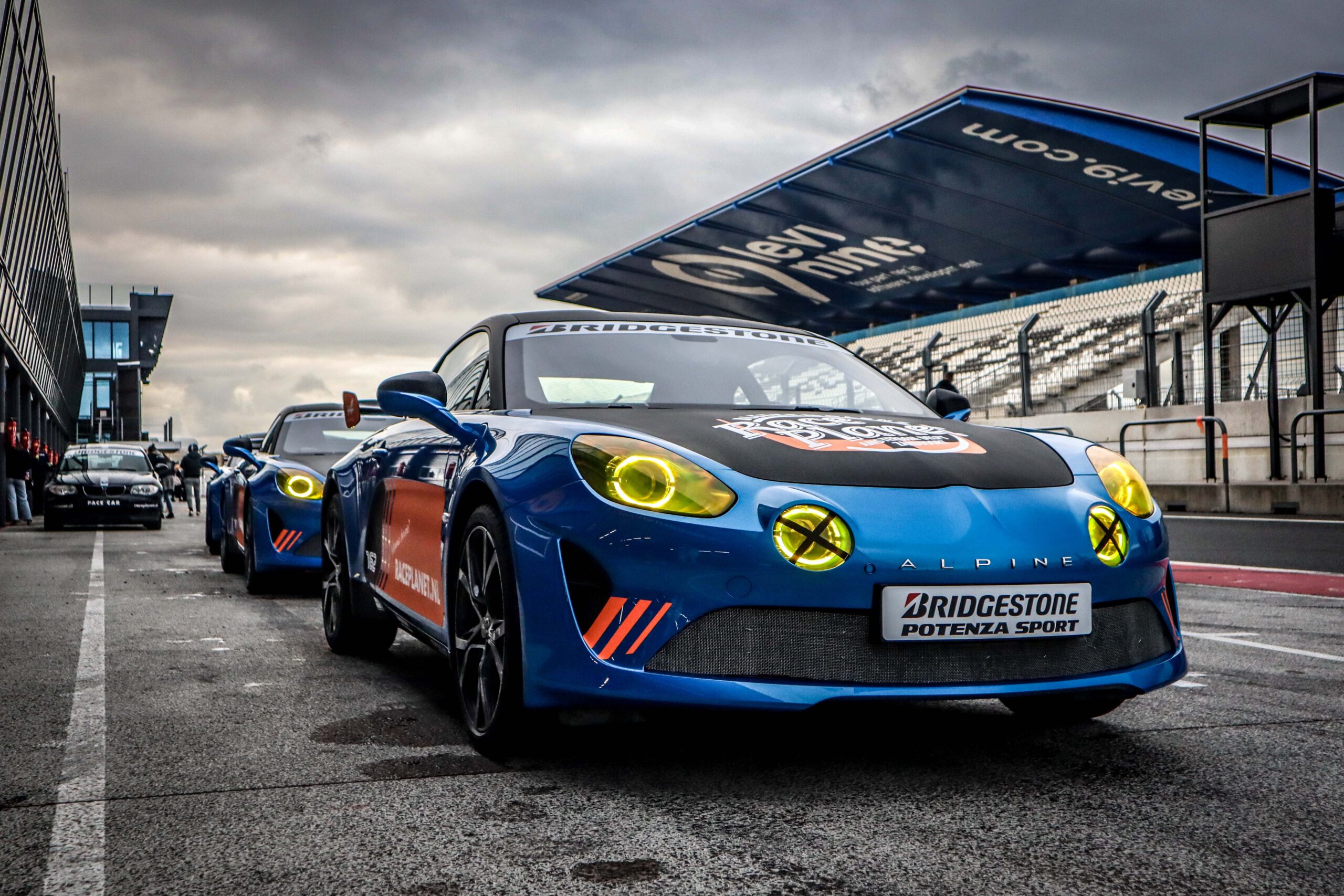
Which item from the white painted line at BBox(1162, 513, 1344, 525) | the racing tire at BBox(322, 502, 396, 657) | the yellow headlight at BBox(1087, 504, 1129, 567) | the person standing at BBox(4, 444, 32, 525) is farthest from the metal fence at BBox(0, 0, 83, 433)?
the yellow headlight at BBox(1087, 504, 1129, 567)

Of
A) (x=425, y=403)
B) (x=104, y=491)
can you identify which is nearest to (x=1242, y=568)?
(x=425, y=403)

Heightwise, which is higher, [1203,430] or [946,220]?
[946,220]

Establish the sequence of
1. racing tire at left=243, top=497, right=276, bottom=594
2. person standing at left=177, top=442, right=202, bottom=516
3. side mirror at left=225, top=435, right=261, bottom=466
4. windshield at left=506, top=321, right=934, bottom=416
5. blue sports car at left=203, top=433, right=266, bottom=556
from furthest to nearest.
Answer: person standing at left=177, top=442, right=202, bottom=516 → blue sports car at left=203, top=433, right=266, bottom=556 → side mirror at left=225, top=435, right=261, bottom=466 → racing tire at left=243, top=497, right=276, bottom=594 → windshield at left=506, top=321, right=934, bottom=416

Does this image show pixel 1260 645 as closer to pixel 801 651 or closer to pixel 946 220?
pixel 801 651

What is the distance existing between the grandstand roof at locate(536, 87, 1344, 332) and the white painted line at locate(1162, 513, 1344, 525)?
655 cm

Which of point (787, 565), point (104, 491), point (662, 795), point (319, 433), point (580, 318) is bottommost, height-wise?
point (662, 795)

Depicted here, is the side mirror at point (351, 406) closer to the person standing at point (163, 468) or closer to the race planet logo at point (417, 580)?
the race planet logo at point (417, 580)

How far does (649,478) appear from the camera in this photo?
3.04 m

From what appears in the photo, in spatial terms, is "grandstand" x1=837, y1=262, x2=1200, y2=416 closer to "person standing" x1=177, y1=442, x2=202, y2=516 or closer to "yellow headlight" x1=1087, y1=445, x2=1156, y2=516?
"person standing" x1=177, y1=442, x2=202, y2=516

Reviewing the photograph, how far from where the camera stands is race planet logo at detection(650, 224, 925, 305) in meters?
28.6

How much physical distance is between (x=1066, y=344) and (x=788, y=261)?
34.3ft

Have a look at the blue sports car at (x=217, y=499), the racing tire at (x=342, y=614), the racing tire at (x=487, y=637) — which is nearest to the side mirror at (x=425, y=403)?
the racing tire at (x=487, y=637)

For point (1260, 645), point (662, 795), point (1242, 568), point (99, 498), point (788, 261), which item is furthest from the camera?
point (788, 261)

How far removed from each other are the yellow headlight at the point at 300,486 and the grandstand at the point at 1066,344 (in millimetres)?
15129
